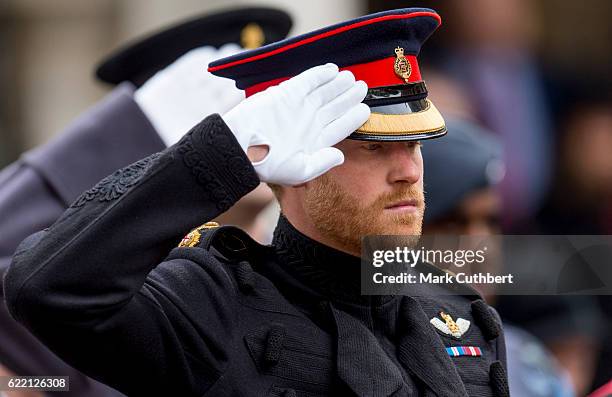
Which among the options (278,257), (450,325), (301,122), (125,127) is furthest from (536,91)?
(301,122)

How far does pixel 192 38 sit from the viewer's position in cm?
482

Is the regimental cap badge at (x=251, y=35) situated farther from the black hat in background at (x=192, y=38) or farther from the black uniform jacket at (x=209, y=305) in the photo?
the black uniform jacket at (x=209, y=305)

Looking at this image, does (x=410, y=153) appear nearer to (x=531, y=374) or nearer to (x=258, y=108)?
(x=258, y=108)

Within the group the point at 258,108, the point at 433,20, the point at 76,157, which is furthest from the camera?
the point at 76,157

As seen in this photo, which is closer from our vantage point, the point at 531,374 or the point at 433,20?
the point at 433,20

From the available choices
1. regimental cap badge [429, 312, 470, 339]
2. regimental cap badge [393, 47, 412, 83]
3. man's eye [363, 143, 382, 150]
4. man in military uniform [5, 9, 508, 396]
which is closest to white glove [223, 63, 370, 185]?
man in military uniform [5, 9, 508, 396]

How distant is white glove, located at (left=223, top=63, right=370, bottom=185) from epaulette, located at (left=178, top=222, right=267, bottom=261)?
0.35m

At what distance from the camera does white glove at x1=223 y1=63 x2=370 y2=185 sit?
8.95 feet

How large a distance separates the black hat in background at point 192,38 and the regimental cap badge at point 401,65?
174cm

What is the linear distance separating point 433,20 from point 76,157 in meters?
1.49

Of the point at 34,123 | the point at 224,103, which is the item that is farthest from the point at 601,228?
the point at 34,123

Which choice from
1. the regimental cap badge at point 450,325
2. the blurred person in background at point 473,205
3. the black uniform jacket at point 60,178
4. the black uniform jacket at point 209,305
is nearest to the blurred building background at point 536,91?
the blurred person in background at point 473,205

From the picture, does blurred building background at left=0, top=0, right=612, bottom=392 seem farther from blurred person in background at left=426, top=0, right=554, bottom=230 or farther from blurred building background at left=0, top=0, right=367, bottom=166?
blurred building background at left=0, top=0, right=367, bottom=166

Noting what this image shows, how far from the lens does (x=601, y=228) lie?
6.44 metres
